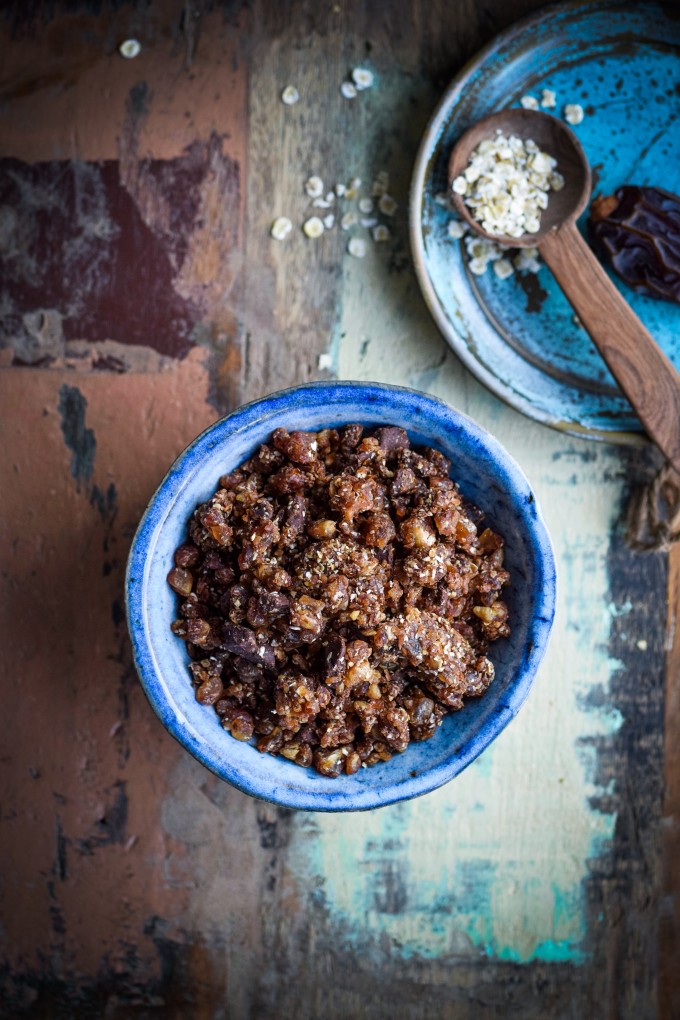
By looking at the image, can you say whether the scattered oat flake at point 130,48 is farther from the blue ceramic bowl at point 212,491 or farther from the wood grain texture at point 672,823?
the wood grain texture at point 672,823

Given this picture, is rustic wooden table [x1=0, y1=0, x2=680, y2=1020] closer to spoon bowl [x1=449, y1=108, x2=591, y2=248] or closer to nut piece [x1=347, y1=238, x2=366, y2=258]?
nut piece [x1=347, y1=238, x2=366, y2=258]

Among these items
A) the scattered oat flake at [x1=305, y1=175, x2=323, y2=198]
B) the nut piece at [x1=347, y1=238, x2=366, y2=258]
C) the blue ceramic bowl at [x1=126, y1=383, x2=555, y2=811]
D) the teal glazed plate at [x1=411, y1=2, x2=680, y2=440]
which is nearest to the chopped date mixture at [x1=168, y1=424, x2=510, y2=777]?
the blue ceramic bowl at [x1=126, y1=383, x2=555, y2=811]

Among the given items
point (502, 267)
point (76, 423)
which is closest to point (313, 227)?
point (502, 267)

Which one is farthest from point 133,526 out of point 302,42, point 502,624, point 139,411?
point 302,42

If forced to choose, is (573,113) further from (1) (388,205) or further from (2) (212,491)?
(2) (212,491)

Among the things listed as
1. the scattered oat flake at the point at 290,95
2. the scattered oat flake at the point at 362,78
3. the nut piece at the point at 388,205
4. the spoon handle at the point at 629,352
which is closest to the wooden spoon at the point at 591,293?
the spoon handle at the point at 629,352

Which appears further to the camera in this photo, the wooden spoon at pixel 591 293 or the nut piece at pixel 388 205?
the nut piece at pixel 388 205
